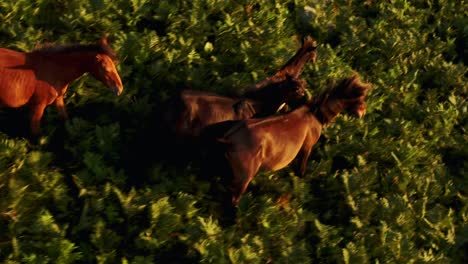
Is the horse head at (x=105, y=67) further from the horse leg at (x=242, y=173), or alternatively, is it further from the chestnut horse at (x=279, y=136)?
the horse leg at (x=242, y=173)

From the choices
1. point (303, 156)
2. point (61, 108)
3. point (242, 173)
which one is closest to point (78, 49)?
point (61, 108)

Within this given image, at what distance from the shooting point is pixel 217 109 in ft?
21.8

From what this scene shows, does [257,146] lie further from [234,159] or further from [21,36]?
[21,36]

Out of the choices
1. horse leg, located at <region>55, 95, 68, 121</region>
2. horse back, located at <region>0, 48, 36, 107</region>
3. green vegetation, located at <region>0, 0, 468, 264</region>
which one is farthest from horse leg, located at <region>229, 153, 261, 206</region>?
horse back, located at <region>0, 48, 36, 107</region>

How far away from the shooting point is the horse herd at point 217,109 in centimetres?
618

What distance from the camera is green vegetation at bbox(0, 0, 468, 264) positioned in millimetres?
6207

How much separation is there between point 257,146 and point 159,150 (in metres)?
1.27

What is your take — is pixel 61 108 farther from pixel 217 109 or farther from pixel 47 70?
pixel 217 109

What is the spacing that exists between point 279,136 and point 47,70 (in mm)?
2615

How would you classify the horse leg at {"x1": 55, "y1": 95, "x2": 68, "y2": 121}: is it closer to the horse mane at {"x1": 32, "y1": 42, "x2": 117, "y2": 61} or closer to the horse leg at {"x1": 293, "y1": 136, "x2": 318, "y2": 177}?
the horse mane at {"x1": 32, "y1": 42, "x2": 117, "y2": 61}

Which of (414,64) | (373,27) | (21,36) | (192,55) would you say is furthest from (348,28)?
(21,36)

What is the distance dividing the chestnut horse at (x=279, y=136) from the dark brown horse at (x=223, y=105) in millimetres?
224

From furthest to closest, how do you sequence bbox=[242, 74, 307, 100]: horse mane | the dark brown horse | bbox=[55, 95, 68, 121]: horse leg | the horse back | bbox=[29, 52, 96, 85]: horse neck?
bbox=[242, 74, 307, 100]: horse mane → bbox=[55, 95, 68, 121]: horse leg → the dark brown horse → bbox=[29, 52, 96, 85]: horse neck → the horse back

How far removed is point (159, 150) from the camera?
6.82 metres
